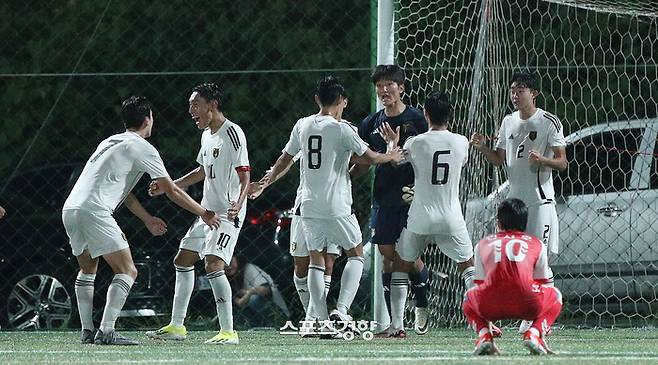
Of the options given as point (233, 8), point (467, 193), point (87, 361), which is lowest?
point (87, 361)

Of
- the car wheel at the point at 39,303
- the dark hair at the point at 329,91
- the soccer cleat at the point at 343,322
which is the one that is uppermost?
the dark hair at the point at 329,91

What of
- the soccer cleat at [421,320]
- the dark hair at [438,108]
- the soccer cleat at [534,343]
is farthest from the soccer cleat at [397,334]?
the soccer cleat at [534,343]

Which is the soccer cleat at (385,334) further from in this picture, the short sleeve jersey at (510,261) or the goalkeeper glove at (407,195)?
the short sleeve jersey at (510,261)

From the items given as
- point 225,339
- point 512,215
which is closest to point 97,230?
point 225,339

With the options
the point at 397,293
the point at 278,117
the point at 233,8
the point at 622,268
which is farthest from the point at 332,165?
the point at 233,8

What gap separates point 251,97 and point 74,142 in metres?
1.69

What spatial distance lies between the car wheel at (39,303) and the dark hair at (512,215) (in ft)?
19.0

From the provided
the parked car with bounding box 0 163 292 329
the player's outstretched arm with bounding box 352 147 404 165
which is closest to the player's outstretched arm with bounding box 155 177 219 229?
the player's outstretched arm with bounding box 352 147 404 165

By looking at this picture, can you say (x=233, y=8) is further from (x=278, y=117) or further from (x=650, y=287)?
(x=650, y=287)

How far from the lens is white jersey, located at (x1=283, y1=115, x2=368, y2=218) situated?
11.3 metres

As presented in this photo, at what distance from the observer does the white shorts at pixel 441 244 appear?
11.4 meters

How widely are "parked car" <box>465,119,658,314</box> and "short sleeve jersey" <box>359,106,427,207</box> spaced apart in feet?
4.84

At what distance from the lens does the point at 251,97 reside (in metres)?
16.2

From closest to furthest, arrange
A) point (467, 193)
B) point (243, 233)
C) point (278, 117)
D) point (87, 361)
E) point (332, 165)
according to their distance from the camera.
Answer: point (87, 361)
point (332, 165)
point (467, 193)
point (243, 233)
point (278, 117)
